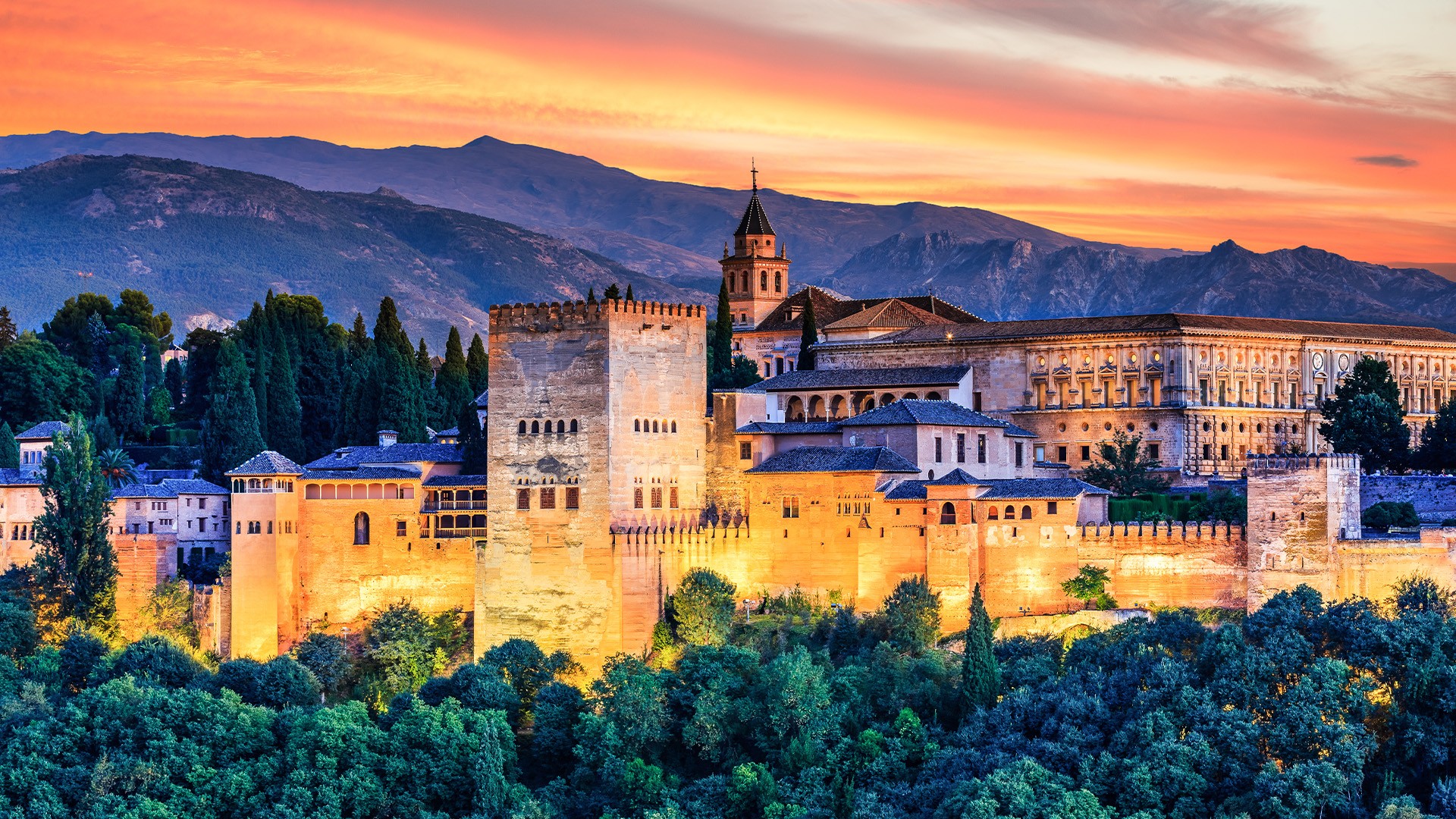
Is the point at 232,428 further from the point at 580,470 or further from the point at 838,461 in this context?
the point at 838,461

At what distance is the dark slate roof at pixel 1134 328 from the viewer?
69312 millimetres

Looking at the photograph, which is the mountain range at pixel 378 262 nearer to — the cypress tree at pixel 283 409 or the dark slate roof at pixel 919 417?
the cypress tree at pixel 283 409

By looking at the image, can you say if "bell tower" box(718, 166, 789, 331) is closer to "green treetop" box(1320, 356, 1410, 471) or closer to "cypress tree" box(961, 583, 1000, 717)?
"green treetop" box(1320, 356, 1410, 471)

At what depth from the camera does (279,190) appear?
18775 centimetres

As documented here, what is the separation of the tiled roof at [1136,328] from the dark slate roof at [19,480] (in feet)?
98.5

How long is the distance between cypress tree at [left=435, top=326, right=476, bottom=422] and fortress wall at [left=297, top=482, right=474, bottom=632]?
16813 mm

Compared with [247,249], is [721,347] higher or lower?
lower

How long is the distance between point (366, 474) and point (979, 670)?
18.9 m

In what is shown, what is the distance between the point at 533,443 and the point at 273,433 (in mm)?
17991

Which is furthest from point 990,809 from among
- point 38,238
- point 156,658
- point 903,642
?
point 38,238

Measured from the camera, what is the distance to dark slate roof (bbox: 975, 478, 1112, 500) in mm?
46656

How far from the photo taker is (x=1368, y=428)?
5797cm

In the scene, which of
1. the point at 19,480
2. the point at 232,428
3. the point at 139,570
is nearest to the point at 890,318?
the point at 232,428

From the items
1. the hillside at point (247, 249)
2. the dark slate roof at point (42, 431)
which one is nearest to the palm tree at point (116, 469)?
the dark slate roof at point (42, 431)
